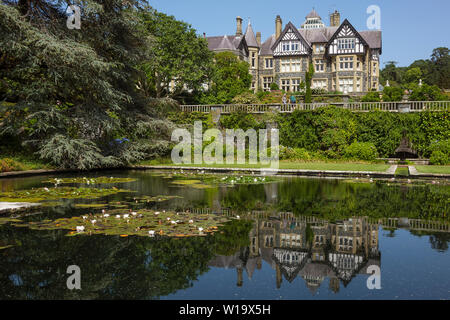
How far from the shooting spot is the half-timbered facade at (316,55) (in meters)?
50.3

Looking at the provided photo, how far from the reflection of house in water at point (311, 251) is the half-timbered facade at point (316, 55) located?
45225mm

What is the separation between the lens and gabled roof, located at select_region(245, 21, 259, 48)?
56.7m

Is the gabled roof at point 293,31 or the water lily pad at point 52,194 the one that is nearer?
the water lily pad at point 52,194

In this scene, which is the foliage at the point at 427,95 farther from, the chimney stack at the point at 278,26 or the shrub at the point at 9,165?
the shrub at the point at 9,165

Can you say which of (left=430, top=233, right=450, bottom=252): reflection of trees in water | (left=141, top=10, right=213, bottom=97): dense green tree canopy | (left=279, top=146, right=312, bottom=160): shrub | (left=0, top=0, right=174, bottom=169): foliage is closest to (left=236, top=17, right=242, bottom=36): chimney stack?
(left=141, top=10, right=213, bottom=97): dense green tree canopy

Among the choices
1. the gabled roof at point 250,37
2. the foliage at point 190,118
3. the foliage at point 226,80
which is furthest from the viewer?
the gabled roof at point 250,37

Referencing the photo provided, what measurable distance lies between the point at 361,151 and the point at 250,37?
3890 centimetres

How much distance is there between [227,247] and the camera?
548cm

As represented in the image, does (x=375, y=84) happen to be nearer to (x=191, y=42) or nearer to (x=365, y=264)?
(x=191, y=42)

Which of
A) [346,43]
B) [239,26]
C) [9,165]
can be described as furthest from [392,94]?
[9,165]

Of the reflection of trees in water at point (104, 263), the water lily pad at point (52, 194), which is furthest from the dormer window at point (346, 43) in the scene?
the reflection of trees in water at point (104, 263)

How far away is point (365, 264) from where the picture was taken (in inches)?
192

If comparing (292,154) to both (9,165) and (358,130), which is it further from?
(9,165)

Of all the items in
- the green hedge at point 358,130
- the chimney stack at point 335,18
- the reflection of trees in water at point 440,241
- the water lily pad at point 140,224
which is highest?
the chimney stack at point 335,18
